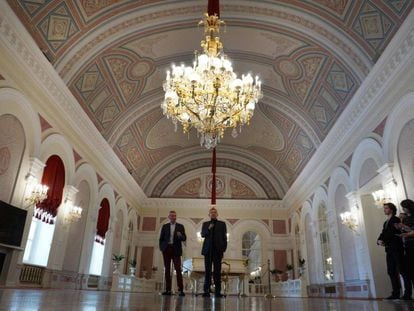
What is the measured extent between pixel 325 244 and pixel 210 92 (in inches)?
268

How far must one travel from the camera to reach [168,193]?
15469 millimetres

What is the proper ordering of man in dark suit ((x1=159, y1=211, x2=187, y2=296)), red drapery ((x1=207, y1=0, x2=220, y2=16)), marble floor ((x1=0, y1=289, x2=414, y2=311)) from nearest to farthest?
marble floor ((x1=0, y1=289, x2=414, y2=311)), man in dark suit ((x1=159, y1=211, x2=187, y2=296)), red drapery ((x1=207, y1=0, x2=220, y2=16))

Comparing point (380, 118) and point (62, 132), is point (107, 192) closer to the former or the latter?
point (62, 132)

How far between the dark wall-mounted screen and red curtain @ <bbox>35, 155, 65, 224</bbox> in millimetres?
777

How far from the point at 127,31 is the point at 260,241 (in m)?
10.7

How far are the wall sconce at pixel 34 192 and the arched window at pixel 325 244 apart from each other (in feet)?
26.2

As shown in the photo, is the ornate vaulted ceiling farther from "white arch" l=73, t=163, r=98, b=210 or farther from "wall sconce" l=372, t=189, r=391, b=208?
"wall sconce" l=372, t=189, r=391, b=208

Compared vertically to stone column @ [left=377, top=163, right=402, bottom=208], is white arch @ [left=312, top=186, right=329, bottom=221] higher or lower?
higher

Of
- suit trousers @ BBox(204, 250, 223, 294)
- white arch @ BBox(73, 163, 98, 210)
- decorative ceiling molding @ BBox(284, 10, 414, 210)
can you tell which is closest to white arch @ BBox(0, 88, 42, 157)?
white arch @ BBox(73, 163, 98, 210)

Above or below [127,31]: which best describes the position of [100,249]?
below

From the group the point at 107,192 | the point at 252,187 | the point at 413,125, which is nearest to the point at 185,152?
the point at 252,187

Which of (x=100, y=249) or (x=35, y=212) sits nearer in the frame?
(x=35, y=212)

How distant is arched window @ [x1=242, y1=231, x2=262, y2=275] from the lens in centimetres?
1427

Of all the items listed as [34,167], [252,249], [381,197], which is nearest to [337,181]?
[381,197]
